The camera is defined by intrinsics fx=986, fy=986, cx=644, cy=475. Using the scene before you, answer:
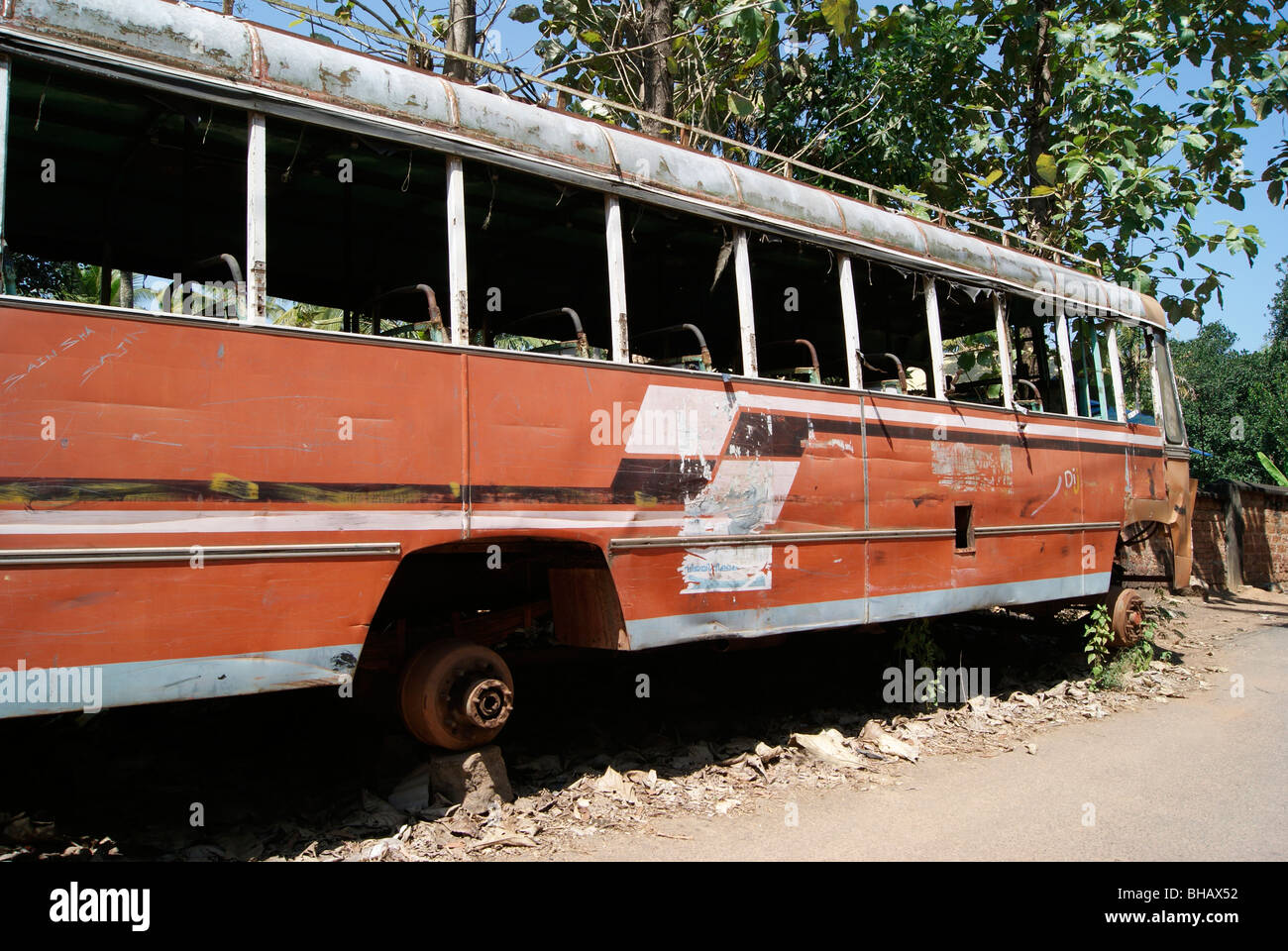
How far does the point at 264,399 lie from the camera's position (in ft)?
13.0

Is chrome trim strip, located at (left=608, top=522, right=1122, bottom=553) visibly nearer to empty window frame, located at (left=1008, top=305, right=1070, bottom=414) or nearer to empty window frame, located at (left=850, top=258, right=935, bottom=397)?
empty window frame, located at (left=850, top=258, right=935, bottom=397)

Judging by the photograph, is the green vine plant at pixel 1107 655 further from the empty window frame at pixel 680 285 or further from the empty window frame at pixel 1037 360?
the empty window frame at pixel 680 285

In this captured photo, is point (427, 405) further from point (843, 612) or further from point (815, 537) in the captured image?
point (843, 612)

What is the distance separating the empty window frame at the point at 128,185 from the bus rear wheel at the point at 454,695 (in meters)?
1.90

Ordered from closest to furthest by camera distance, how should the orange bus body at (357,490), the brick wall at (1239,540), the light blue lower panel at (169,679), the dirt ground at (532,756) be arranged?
1. the light blue lower panel at (169,679)
2. the orange bus body at (357,490)
3. the dirt ground at (532,756)
4. the brick wall at (1239,540)

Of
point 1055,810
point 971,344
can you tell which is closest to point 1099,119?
point 971,344

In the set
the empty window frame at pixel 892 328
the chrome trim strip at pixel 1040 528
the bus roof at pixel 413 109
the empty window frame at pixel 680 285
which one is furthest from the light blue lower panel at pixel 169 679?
the chrome trim strip at pixel 1040 528

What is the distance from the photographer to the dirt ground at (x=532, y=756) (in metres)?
4.65

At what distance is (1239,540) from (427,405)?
16.9 m

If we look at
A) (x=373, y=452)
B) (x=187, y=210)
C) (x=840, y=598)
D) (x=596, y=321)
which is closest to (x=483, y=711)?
(x=373, y=452)

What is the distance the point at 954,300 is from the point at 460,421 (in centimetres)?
520

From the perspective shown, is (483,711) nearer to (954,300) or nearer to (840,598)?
(840,598)

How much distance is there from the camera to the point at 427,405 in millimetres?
4465

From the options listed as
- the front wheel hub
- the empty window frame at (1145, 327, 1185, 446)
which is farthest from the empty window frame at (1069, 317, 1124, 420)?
the front wheel hub
